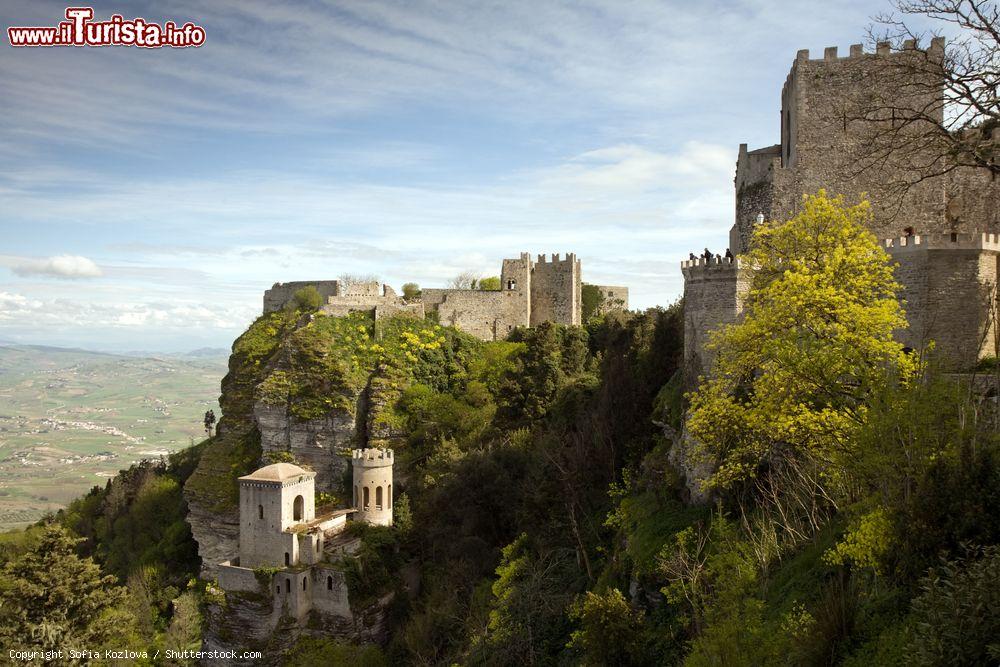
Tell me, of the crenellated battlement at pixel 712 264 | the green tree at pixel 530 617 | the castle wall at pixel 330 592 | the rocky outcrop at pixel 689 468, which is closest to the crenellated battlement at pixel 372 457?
the castle wall at pixel 330 592

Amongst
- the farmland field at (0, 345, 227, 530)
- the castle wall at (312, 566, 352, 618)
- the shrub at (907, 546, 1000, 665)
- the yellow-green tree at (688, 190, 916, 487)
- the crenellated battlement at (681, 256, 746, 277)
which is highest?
the crenellated battlement at (681, 256, 746, 277)

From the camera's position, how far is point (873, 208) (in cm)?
1827

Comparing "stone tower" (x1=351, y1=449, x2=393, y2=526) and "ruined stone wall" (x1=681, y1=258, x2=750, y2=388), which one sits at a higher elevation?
"ruined stone wall" (x1=681, y1=258, x2=750, y2=388)

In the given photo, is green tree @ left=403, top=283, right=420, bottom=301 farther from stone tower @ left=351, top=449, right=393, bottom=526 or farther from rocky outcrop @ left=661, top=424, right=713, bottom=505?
rocky outcrop @ left=661, top=424, right=713, bottom=505

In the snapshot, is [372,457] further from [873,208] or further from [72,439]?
[72,439]

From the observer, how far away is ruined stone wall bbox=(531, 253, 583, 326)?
135 feet

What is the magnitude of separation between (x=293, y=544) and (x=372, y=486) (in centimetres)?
462

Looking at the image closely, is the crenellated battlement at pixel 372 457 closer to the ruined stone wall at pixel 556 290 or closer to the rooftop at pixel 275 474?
the rooftop at pixel 275 474

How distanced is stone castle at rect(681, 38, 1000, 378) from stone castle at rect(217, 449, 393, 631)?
17.7m

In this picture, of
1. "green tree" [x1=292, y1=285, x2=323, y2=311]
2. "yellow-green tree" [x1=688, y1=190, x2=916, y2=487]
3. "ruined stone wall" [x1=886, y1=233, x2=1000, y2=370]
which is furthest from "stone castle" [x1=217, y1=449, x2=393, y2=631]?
"ruined stone wall" [x1=886, y1=233, x2=1000, y2=370]

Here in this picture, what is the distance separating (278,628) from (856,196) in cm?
2599

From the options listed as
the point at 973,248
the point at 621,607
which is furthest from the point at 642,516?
the point at 973,248

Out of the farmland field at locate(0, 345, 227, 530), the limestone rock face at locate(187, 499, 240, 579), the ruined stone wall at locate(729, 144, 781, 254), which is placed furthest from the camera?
the farmland field at locate(0, 345, 227, 530)

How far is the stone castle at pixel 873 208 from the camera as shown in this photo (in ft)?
46.2
